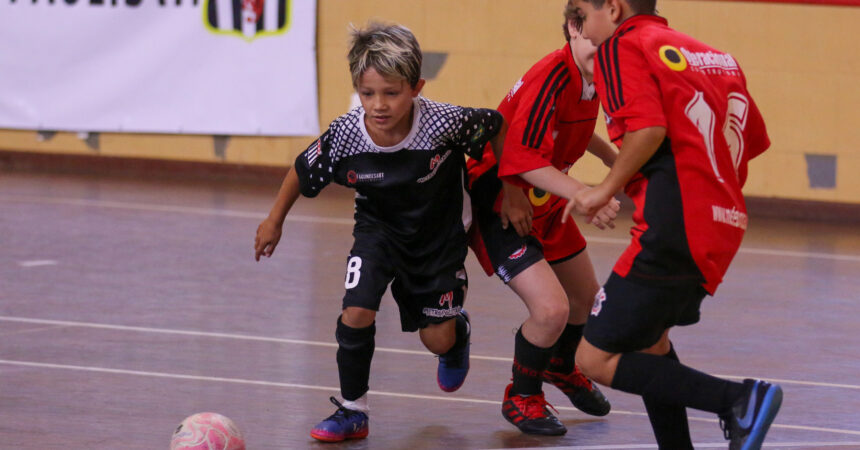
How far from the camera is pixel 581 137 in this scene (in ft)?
11.9

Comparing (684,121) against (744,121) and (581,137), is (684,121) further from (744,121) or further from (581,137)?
(581,137)

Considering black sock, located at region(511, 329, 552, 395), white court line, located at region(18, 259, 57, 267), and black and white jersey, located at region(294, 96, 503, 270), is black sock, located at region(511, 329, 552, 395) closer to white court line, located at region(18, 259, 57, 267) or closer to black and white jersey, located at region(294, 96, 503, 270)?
black and white jersey, located at region(294, 96, 503, 270)

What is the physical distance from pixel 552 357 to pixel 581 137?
0.73m

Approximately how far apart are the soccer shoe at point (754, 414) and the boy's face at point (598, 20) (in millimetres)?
955

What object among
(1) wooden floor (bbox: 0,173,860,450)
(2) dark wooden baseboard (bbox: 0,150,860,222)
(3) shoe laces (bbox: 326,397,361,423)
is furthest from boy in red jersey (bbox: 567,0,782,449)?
(2) dark wooden baseboard (bbox: 0,150,860,222)

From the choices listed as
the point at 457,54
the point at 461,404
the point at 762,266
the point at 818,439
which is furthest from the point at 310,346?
the point at 457,54

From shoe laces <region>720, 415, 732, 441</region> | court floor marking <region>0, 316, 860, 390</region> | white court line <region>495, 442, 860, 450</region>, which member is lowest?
court floor marking <region>0, 316, 860, 390</region>

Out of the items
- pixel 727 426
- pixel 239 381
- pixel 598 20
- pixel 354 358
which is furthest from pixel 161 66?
pixel 727 426

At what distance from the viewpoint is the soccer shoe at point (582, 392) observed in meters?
3.69

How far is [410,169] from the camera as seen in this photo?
11.2 ft

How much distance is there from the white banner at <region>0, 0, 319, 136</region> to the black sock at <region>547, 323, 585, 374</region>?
556 cm

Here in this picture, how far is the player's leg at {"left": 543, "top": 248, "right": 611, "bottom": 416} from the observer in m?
3.76

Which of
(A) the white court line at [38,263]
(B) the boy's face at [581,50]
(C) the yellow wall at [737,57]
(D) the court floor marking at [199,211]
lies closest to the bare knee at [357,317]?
(B) the boy's face at [581,50]

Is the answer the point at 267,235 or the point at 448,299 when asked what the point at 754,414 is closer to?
the point at 448,299
